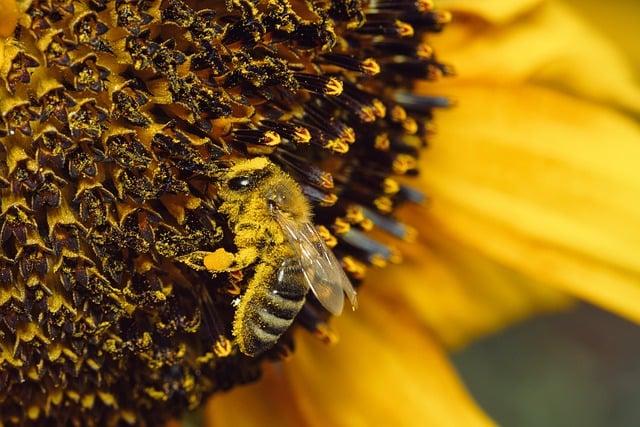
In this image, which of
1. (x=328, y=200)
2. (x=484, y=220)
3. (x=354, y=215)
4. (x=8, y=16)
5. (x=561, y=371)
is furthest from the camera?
(x=561, y=371)

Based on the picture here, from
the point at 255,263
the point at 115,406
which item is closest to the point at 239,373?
the point at 115,406

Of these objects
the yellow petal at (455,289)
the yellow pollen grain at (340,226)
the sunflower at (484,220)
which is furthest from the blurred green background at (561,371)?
the yellow pollen grain at (340,226)

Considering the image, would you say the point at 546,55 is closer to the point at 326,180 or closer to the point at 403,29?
the point at 403,29

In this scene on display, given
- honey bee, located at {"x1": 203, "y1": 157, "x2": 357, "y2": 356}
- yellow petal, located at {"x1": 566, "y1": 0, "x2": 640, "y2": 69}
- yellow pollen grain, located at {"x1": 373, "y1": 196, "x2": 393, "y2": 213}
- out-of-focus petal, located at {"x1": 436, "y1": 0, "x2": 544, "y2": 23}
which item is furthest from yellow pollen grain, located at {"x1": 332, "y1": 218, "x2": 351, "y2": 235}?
yellow petal, located at {"x1": 566, "y1": 0, "x2": 640, "y2": 69}

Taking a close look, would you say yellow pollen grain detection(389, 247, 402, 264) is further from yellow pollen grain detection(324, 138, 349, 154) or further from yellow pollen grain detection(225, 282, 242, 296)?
yellow pollen grain detection(225, 282, 242, 296)

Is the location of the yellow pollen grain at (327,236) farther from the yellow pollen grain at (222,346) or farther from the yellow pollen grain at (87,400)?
the yellow pollen grain at (87,400)

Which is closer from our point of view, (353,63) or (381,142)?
(353,63)

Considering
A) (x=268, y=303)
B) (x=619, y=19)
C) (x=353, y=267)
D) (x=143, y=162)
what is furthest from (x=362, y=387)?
(x=619, y=19)
